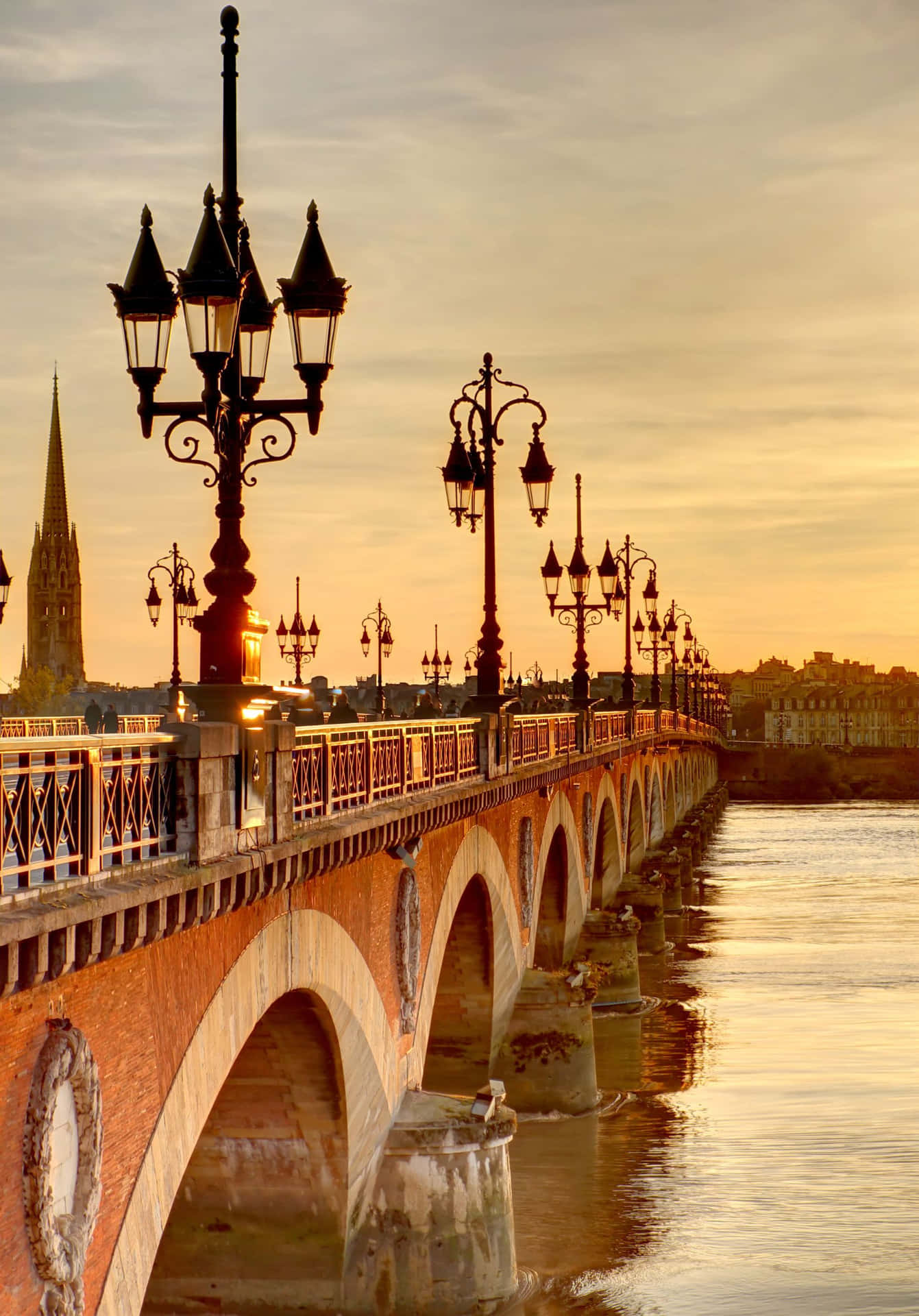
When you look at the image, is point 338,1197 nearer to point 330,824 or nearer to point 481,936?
point 330,824

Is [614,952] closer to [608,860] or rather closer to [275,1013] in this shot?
[608,860]

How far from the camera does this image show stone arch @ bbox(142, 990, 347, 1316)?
16.0 metres

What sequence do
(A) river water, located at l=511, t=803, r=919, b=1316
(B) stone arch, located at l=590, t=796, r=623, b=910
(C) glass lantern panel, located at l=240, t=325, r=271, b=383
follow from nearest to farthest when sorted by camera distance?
(C) glass lantern panel, located at l=240, t=325, r=271, b=383 → (A) river water, located at l=511, t=803, r=919, b=1316 → (B) stone arch, located at l=590, t=796, r=623, b=910

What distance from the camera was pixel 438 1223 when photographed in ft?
55.9

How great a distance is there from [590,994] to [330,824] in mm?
14075

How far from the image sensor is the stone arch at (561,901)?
34.9m

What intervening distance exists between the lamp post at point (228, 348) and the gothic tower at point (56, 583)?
42404 millimetres

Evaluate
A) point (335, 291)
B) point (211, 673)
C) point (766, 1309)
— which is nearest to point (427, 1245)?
point (766, 1309)

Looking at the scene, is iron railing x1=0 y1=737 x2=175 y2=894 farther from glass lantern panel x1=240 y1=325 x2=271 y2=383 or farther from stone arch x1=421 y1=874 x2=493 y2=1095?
stone arch x1=421 y1=874 x2=493 y2=1095

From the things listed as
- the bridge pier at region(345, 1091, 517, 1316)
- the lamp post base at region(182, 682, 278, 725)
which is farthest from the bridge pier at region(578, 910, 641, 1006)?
the lamp post base at region(182, 682, 278, 725)

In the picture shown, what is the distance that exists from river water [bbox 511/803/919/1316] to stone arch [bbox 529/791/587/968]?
5.50 feet

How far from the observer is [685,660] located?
294 ft

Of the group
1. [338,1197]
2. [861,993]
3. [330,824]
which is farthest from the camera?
[861,993]

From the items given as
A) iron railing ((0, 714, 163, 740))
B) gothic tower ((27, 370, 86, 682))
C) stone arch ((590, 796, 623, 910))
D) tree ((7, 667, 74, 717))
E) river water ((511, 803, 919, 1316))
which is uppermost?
gothic tower ((27, 370, 86, 682))
